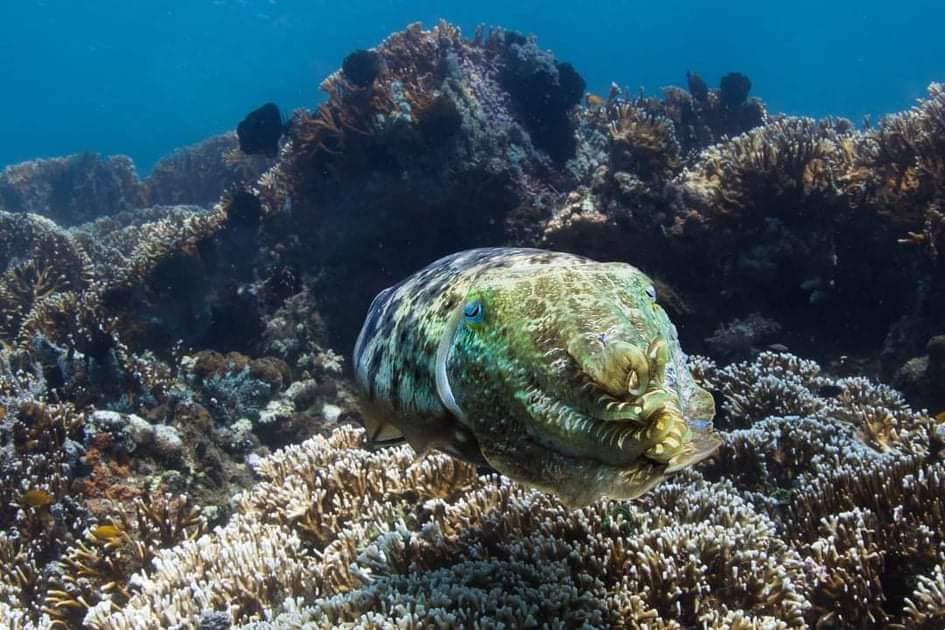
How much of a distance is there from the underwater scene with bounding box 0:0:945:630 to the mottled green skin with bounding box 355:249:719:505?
1cm

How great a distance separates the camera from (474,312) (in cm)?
191

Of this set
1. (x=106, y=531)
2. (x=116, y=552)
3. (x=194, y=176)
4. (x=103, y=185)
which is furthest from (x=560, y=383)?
(x=103, y=185)

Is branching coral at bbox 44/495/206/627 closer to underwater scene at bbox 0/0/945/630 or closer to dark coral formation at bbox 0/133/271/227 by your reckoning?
underwater scene at bbox 0/0/945/630

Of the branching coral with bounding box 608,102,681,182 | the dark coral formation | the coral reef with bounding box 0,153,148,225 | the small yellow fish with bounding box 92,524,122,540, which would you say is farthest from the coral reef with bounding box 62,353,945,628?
the coral reef with bounding box 0,153,148,225

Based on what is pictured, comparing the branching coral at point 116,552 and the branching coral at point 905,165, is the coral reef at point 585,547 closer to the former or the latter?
the branching coral at point 116,552

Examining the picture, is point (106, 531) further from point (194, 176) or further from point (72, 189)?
point (72, 189)

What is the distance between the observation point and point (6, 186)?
75.3ft

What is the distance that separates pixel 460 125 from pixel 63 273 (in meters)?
9.01

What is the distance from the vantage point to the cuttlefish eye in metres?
1.89

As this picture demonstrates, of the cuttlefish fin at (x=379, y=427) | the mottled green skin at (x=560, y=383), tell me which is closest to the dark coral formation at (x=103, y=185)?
the cuttlefish fin at (x=379, y=427)

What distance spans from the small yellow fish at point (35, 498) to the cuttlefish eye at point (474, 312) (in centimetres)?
560

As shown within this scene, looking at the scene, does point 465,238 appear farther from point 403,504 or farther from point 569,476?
point 569,476

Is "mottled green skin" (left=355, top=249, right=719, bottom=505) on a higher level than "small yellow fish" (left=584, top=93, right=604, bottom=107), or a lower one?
lower

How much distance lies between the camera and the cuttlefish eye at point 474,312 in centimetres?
189
